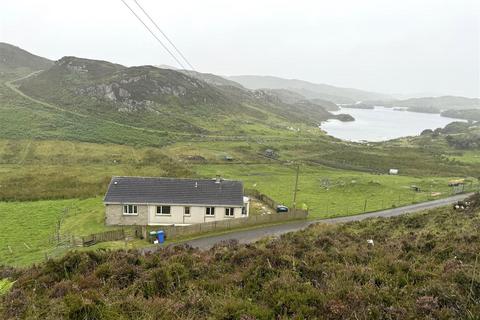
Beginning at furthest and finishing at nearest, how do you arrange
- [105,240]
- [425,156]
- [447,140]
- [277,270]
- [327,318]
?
[447,140], [425,156], [105,240], [277,270], [327,318]

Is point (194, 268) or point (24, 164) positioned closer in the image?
point (194, 268)

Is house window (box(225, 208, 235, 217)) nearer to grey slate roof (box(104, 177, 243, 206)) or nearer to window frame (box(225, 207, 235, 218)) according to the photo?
window frame (box(225, 207, 235, 218))

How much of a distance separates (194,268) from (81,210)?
36846 mm

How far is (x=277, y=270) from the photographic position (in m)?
12.7

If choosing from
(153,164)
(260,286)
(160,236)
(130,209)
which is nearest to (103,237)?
(160,236)

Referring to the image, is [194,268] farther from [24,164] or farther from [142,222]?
[24,164]

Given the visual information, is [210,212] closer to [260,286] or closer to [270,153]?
[260,286]

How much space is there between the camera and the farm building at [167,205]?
39594 mm

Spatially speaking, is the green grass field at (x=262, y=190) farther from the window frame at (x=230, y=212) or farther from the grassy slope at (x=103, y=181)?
the window frame at (x=230, y=212)

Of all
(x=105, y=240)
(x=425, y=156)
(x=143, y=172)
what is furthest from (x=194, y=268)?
(x=425, y=156)

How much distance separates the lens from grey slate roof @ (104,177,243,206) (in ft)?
131

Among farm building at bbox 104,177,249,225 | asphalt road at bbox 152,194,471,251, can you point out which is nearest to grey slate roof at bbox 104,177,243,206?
farm building at bbox 104,177,249,225

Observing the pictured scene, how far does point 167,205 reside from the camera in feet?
130

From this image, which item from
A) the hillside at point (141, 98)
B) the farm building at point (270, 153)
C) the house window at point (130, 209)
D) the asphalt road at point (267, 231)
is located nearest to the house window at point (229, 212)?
the asphalt road at point (267, 231)
